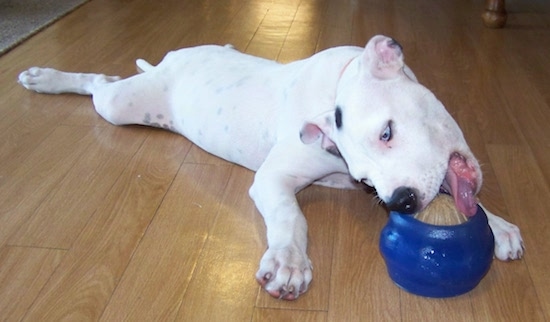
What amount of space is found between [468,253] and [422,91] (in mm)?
398

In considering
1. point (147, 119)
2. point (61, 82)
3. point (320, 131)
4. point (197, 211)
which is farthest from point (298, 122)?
point (61, 82)

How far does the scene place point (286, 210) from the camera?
5.95 feet

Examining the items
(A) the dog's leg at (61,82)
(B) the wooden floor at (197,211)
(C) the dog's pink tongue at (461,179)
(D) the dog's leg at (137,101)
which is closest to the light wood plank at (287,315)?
(B) the wooden floor at (197,211)

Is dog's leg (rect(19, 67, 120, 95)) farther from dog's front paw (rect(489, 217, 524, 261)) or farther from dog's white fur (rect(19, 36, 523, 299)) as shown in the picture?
dog's front paw (rect(489, 217, 524, 261))

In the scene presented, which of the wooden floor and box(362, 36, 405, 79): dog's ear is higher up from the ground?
box(362, 36, 405, 79): dog's ear

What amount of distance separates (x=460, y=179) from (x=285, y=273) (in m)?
0.47

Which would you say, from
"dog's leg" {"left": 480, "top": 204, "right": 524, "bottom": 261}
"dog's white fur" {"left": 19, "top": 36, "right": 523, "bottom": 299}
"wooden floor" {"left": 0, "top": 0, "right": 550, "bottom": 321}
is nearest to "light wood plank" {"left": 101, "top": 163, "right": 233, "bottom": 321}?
"wooden floor" {"left": 0, "top": 0, "right": 550, "bottom": 321}

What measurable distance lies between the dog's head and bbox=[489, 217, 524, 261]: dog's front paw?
0.59 ft

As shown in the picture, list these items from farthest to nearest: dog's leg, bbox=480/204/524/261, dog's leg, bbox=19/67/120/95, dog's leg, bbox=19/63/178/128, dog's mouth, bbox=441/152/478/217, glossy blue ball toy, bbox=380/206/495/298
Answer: dog's leg, bbox=19/67/120/95 < dog's leg, bbox=19/63/178/128 < dog's leg, bbox=480/204/524/261 < dog's mouth, bbox=441/152/478/217 < glossy blue ball toy, bbox=380/206/495/298

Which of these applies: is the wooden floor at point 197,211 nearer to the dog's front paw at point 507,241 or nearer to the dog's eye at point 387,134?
A: the dog's front paw at point 507,241

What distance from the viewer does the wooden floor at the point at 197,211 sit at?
5.29ft

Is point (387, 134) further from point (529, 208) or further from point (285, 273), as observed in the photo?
point (529, 208)

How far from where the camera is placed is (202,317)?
1.58 metres

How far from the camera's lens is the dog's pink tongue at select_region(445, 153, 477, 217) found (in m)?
1.61
